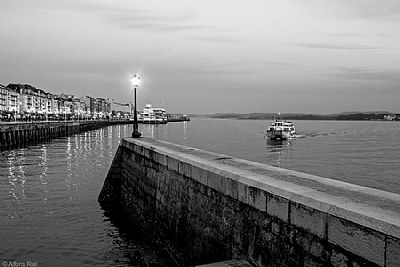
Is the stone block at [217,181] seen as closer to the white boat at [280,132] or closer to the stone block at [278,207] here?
the stone block at [278,207]

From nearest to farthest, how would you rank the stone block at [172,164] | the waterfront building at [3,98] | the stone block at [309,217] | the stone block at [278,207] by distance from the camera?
the stone block at [309,217], the stone block at [278,207], the stone block at [172,164], the waterfront building at [3,98]

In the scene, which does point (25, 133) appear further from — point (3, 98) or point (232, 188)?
point (3, 98)

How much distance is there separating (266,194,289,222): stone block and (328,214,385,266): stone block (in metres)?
0.85

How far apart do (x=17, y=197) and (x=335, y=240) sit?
56.8ft

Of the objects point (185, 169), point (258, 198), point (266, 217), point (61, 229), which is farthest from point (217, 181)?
A: point (61, 229)

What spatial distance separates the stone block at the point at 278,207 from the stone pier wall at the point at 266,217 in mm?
14

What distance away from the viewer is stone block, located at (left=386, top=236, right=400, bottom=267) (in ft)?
11.6

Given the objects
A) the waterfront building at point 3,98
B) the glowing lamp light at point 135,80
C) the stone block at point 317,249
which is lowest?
the stone block at point 317,249

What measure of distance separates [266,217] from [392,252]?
2.24 metres

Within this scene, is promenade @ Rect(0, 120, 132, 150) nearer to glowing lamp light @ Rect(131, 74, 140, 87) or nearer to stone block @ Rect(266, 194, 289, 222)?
glowing lamp light @ Rect(131, 74, 140, 87)

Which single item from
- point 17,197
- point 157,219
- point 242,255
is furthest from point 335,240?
point 17,197

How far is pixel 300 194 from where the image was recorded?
512 cm

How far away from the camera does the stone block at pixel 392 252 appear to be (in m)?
3.54

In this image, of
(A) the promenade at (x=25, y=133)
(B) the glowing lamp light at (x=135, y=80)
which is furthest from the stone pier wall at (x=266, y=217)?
(A) the promenade at (x=25, y=133)
